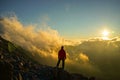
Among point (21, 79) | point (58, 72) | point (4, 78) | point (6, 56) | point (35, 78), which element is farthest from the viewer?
point (6, 56)

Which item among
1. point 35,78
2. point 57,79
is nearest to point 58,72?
point 57,79

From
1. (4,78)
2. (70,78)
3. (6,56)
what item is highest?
(6,56)

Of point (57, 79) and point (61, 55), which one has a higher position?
point (61, 55)

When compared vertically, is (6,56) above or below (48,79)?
above

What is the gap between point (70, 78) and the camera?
1805 inches

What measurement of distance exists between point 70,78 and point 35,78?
24.6 feet

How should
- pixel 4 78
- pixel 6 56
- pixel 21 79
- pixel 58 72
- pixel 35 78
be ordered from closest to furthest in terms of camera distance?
1. pixel 4 78
2. pixel 21 79
3. pixel 35 78
4. pixel 58 72
5. pixel 6 56

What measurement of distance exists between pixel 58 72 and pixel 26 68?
5.67 meters

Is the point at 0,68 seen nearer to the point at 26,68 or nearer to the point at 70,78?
the point at 26,68

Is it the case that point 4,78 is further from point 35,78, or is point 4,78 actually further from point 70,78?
point 70,78

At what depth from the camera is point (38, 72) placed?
1763 inches

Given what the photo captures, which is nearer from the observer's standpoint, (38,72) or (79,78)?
(38,72)

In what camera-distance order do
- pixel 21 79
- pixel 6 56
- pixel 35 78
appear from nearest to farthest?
pixel 21 79 → pixel 35 78 → pixel 6 56

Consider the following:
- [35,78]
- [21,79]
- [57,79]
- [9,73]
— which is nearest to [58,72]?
[57,79]
